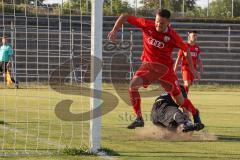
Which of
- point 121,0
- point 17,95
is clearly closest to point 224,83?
point 121,0

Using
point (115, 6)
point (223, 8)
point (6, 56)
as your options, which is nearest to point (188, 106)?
point (6, 56)

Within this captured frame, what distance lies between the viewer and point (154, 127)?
10.9 metres

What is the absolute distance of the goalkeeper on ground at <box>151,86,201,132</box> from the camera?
32.4ft

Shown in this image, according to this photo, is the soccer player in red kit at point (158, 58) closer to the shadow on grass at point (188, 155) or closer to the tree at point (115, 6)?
the shadow on grass at point (188, 155)

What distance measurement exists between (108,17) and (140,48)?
2.82 metres

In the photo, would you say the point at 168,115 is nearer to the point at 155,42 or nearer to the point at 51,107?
the point at 155,42

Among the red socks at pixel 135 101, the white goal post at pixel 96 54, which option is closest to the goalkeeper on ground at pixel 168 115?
the red socks at pixel 135 101

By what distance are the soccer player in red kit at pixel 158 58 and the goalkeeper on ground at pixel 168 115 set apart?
0.59ft

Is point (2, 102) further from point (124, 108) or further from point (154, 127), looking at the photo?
point (154, 127)

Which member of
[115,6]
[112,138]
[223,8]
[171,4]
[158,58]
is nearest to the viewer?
[158,58]

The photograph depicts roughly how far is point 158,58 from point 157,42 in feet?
0.91

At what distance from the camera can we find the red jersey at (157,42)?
9727 millimetres

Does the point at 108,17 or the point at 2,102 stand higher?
the point at 108,17

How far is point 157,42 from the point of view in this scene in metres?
9.84
